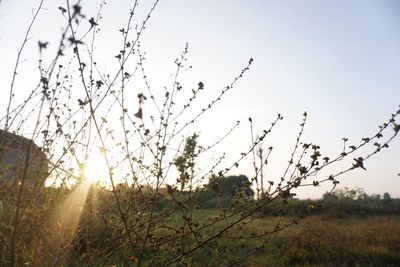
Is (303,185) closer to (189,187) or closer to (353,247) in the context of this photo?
(189,187)

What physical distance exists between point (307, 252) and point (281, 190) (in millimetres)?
6080

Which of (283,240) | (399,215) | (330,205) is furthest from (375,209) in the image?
(283,240)

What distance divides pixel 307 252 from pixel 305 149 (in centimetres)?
581

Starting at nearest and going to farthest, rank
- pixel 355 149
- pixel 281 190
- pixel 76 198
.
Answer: pixel 281 190
pixel 355 149
pixel 76 198

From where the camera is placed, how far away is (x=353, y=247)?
27.9 feet

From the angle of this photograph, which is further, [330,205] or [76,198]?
[330,205]

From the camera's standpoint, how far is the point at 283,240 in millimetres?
9383

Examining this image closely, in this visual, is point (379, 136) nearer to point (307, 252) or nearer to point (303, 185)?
point (303, 185)

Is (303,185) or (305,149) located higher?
(305,149)

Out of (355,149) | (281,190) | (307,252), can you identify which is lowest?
(307,252)

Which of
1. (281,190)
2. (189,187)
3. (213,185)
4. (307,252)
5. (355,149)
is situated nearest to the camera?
(281,190)

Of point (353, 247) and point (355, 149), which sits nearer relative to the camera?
point (355, 149)

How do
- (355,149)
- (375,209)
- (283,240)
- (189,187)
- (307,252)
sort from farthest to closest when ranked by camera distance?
1. (375,209)
2. (283,240)
3. (307,252)
4. (189,187)
5. (355,149)

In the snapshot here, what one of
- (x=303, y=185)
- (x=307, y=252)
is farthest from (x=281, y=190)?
(x=307, y=252)
